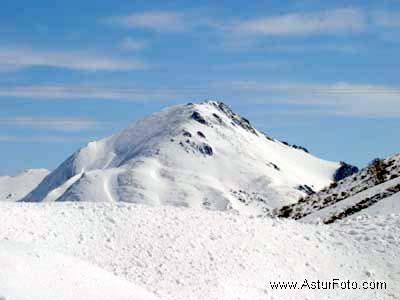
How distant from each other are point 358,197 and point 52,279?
66.8 ft

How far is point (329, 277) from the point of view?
76.5 feet

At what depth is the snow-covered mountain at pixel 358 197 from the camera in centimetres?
3165

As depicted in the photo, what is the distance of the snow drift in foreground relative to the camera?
1673 cm

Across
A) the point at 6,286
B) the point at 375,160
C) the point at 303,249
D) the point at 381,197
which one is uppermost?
the point at 375,160

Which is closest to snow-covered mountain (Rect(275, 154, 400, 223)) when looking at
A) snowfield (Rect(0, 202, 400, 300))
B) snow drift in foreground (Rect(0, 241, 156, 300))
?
snowfield (Rect(0, 202, 400, 300))

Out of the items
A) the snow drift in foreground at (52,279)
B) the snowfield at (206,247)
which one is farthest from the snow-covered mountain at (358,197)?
the snow drift in foreground at (52,279)

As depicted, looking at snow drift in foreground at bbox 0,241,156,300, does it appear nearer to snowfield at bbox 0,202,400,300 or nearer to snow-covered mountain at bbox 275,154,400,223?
snowfield at bbox 0,202,400,300

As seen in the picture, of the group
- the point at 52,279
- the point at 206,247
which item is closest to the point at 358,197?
the point at 206,247

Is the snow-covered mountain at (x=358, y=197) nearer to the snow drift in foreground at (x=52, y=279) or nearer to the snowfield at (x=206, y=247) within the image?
the snowfield at (x=206, y=247)

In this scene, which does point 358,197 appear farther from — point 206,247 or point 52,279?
point 52,279

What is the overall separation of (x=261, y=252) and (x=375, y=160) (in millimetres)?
21811

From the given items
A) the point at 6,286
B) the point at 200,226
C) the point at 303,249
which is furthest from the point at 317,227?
the point at 6,286

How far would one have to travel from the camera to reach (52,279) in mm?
17781

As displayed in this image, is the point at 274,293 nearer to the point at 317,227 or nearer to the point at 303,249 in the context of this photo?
the point at 303,249
